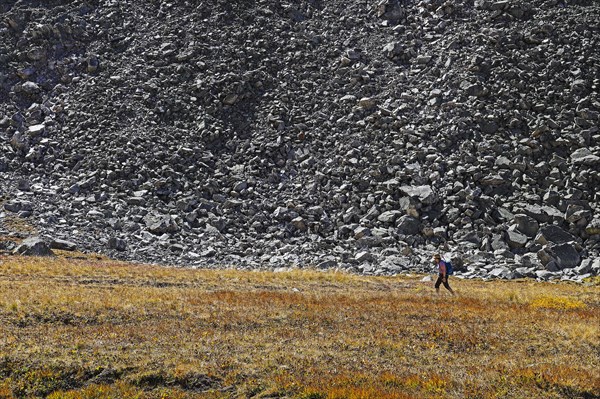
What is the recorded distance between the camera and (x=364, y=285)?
2716 cm

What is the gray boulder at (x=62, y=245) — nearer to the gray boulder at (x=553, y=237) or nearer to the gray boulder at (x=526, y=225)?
the gray boulder at (x=526, y=225)

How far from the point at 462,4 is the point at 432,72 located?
30.5 ft

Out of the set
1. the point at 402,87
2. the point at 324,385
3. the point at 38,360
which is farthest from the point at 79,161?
the point at 324,385

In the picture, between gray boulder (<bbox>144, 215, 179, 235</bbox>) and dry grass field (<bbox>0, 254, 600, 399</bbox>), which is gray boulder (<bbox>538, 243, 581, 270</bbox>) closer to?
dry grass field (<bbox>0, 254, 600, 399</bbox>)

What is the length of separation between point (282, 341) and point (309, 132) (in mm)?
30502

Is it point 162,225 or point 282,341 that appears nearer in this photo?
point 282,341

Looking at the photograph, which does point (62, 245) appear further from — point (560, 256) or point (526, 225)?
point (560, 256)

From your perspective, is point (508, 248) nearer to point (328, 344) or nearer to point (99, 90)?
point (328, 344)

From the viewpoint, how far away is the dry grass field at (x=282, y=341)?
447 inches

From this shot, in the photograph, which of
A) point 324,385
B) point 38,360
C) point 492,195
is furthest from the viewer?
point 492,195

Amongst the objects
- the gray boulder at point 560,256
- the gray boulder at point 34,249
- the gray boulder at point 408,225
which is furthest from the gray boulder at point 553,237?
the gray boulder at point 34,249

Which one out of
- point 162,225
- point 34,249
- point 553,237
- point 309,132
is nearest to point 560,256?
point 553,237

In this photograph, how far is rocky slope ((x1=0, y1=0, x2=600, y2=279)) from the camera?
35.2m

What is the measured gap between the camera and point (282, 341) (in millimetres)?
14523
